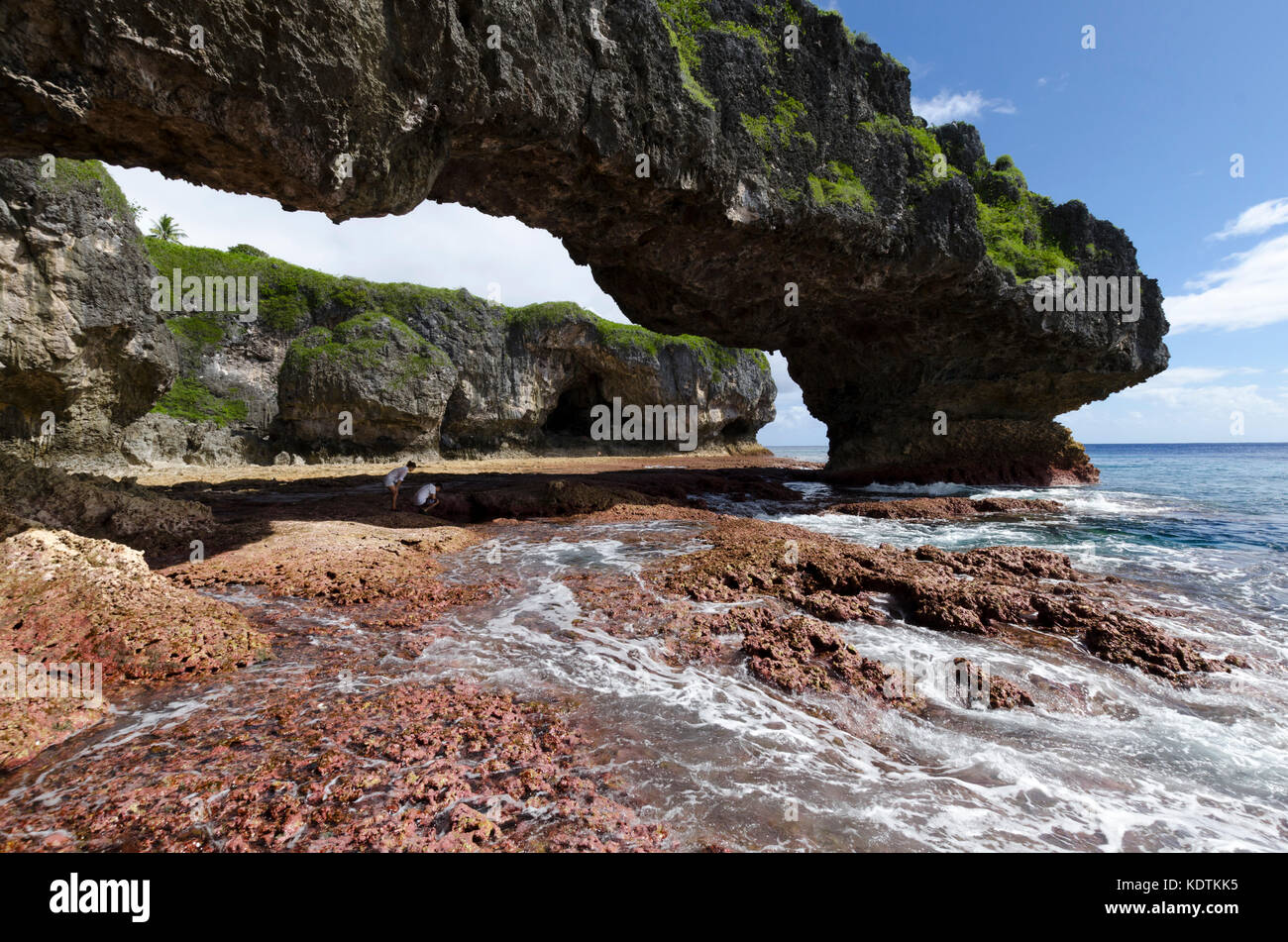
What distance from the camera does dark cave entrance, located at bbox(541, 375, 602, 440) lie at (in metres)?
41.6

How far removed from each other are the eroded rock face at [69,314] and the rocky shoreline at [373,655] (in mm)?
6478

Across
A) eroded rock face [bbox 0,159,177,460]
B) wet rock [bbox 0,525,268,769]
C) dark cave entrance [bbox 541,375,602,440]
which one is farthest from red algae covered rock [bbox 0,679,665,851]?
dark cave entrance [bbox 541,375,602,440]

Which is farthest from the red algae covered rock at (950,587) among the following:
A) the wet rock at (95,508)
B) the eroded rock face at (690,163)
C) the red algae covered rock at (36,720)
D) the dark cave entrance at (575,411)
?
the dark cave entrance at (575,411)

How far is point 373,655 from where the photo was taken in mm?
4609

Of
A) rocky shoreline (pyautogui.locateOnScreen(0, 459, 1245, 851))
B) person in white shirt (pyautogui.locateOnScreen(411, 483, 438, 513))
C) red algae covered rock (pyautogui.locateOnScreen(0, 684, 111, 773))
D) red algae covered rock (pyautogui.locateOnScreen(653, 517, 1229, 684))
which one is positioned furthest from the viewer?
person in white shirt (pyautogui.locateOnScreen(411, 483, 438, 513))

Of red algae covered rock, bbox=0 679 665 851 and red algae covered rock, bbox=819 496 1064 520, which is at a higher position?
red algae covered rock, bbox=819 496 1064 520

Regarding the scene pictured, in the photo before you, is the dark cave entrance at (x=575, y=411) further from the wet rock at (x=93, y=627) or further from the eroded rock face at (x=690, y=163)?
the wet rock at (x=93, y=627)

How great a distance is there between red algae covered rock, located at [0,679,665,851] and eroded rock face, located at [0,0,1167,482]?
23.4ft

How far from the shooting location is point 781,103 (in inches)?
528

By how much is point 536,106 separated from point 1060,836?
11436 mm

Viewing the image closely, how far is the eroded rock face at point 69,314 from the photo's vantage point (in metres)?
11.0

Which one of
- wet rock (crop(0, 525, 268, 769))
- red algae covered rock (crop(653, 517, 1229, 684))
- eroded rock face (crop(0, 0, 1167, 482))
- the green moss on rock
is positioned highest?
eroded rock face (crop(0, 0, 1167, 482))

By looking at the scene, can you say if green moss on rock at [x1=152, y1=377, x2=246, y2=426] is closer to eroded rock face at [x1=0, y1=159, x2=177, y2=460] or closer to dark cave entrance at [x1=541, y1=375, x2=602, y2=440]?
eroded rock face at [x1=0, y1=159, x2=177, y2=460]
